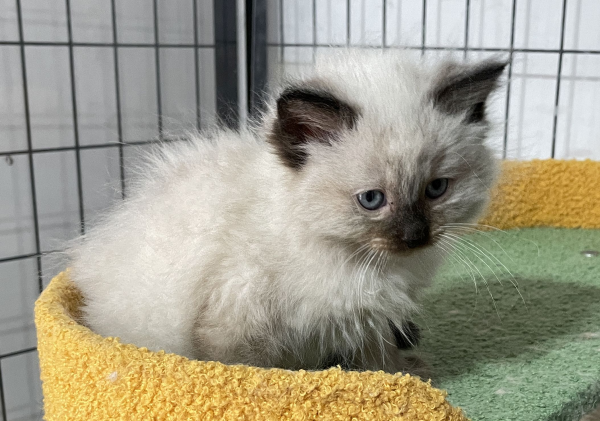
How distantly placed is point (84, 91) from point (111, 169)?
290 millimetres

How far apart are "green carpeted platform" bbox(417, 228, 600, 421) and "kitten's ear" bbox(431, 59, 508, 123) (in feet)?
0.91

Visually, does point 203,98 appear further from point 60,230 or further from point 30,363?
point 30,363

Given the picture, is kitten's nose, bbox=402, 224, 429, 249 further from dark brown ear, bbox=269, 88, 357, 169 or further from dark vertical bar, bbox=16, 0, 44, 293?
dark vertical bar, bbox=16, 0, 44, 293

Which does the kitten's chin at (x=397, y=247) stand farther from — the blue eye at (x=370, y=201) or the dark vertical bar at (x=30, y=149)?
the dark vertical bar at (x=30, y=149)

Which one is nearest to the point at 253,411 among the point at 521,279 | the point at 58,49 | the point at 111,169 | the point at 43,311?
the point at 43,311

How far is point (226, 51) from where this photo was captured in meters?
2.50

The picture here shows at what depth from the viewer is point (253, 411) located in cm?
85

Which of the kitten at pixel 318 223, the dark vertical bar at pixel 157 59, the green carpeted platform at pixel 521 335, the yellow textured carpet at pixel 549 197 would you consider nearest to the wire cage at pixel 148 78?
the dark vertical bar at pixel 157 59

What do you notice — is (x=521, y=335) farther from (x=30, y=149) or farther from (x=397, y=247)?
(x=30, y=149)

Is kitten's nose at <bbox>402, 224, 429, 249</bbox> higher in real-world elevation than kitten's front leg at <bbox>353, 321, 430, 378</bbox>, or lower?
higher

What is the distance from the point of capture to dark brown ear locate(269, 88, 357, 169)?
100cm

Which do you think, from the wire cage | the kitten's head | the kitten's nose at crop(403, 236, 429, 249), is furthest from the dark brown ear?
the wire cage

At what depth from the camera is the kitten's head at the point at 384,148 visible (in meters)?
1.01

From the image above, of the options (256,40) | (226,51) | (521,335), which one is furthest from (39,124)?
(521,335)
